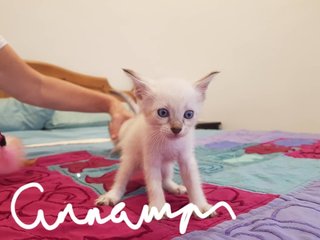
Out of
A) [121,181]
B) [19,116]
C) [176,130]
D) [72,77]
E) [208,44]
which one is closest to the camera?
A: [176,130]

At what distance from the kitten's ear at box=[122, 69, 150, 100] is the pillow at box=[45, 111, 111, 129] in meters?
1.75

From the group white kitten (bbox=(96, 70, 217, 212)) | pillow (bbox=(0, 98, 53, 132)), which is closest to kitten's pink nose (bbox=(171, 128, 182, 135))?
white kitten (bbox=(96, 70, 217, 212))

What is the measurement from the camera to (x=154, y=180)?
76 centimetres

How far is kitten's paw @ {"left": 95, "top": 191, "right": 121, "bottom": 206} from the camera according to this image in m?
0.77

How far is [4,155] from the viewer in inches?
40.3

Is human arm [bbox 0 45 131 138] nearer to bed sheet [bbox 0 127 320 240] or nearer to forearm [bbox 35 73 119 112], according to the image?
forearm [bbox 35 73 119 112]

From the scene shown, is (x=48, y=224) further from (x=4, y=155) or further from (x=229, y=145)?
(x=229, y=145)

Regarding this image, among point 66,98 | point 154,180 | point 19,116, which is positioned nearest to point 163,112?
point 154,180

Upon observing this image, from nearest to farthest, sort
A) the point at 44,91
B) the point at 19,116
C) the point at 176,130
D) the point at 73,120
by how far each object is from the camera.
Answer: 1. the point at 176,130
2. the point at 44,91
3. the point at 19,116
4. the point at 73,120


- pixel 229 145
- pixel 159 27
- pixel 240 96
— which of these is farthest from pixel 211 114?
pixel 229 145

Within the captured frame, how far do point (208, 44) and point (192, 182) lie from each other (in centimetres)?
251

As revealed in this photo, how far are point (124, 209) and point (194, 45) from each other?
2.59m

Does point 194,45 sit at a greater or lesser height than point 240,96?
greater

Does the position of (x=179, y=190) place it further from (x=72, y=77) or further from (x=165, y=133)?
(x=72, y=77)
